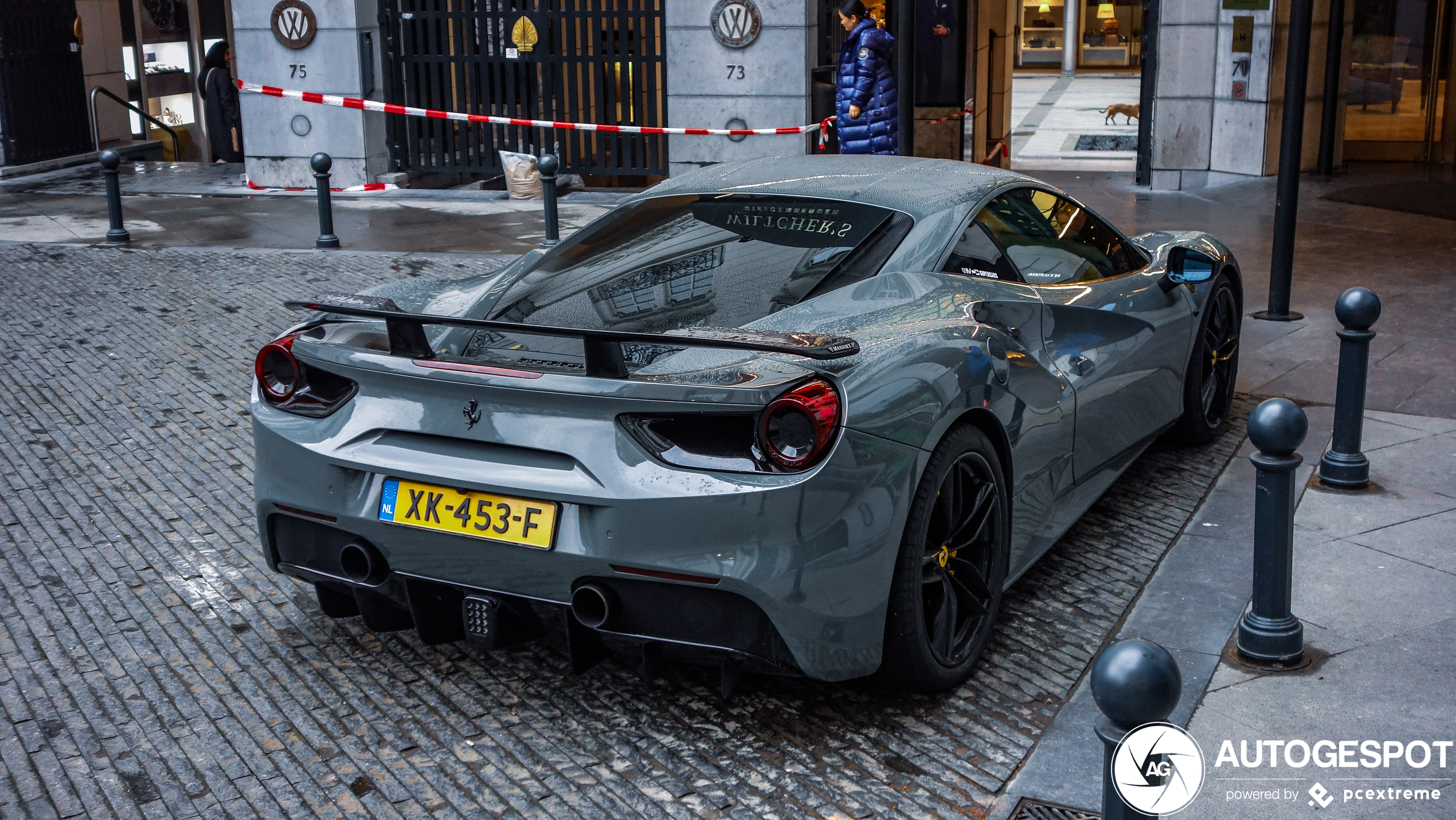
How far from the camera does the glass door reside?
15914 mm

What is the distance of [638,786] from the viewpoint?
11.7 ft

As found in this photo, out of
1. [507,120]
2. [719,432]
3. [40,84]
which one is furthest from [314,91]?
[719,432]

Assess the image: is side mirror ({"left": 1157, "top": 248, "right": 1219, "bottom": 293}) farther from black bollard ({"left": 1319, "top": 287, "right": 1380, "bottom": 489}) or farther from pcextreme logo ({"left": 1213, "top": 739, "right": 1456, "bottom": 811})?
pcextreme logo ({"left": 1213, "top": 739, "right": 1456, "bottom": 811})

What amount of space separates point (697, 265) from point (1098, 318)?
4.89ft

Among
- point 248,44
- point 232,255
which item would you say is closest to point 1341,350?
point 232,255

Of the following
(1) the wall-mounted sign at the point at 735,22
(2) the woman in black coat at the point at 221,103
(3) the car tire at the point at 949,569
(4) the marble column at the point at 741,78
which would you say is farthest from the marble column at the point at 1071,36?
(3) the car tire at the point at 949,569

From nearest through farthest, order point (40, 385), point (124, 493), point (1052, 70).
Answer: point (124, 493), point (40, 385), point (1052, 70)

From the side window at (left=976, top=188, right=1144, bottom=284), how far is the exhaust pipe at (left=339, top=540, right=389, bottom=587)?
2201 millimetres

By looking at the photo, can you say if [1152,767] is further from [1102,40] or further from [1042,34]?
[1042,34]

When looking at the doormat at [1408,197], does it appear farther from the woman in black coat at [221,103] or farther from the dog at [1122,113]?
the woman in black coat at [221,103]

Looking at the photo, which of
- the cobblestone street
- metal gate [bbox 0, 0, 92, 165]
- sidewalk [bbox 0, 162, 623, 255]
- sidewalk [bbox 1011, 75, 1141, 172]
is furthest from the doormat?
metal gate [bbox 0, 0, 92, 165]

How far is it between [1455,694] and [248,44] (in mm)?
14298

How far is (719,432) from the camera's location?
351cm

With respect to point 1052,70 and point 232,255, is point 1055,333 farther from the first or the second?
point 1052,70
